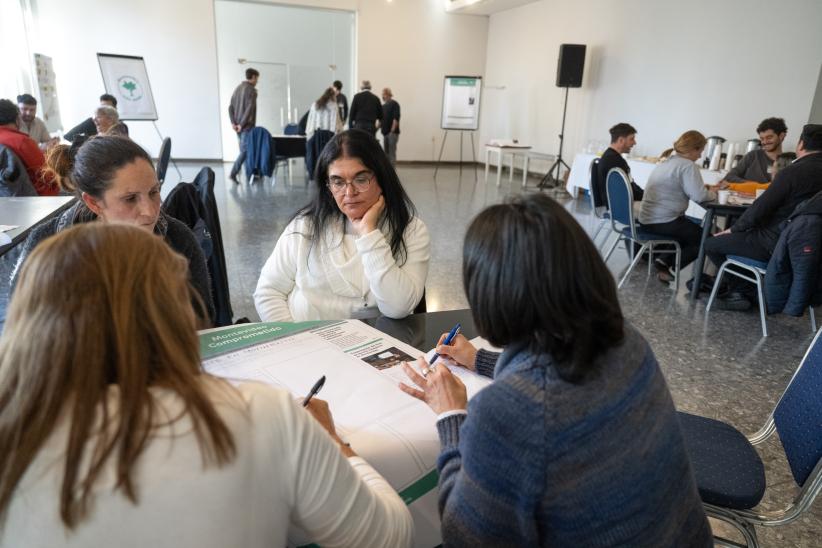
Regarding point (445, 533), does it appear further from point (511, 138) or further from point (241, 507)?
point (511, 138)

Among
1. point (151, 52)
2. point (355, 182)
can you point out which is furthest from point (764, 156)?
point (151, 52)

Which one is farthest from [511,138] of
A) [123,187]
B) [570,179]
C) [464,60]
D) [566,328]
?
[566,328]

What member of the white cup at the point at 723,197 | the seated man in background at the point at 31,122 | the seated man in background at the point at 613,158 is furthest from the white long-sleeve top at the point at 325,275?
the seated man in background at the point at 31,122

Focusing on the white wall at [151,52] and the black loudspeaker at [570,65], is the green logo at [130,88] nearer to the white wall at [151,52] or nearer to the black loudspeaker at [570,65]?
the white wall at [151,52]

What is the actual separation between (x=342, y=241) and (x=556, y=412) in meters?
1.15

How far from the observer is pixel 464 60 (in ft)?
36.0

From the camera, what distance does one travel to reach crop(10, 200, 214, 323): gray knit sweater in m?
1.58

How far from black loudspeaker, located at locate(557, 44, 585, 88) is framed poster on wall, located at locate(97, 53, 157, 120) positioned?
604 cm

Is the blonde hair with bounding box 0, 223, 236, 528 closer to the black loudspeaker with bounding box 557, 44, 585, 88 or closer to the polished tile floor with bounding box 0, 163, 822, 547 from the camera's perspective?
the polished tile floor with bounding box 0, 163, 822, 547

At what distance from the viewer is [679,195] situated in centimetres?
400

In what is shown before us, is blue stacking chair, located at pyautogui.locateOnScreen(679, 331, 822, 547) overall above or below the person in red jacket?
below

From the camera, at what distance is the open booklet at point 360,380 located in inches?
34.2

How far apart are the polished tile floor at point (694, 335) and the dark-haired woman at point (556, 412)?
122 mm

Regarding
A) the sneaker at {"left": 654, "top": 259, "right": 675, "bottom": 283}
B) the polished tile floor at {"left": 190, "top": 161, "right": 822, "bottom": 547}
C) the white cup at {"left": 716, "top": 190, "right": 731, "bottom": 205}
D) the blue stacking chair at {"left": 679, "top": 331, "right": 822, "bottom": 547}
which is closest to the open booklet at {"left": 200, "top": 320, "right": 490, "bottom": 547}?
the polished tile floor at {"left": 190, "top": 161, "right": 822, "bottom": 547}
